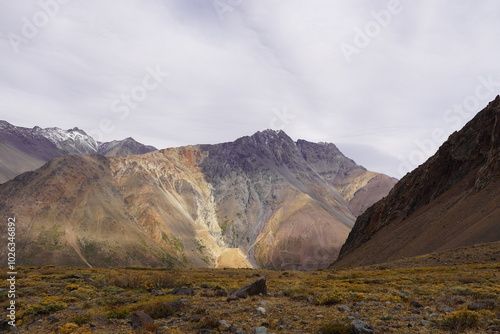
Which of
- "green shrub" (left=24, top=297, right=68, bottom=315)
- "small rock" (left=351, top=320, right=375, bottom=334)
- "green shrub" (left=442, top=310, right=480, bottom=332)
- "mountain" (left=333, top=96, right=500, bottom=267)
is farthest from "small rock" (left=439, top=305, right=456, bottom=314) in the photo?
"mountain" (left=333, top=96, right=500, bottom=267)

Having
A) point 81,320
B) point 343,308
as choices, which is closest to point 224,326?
point 343,308

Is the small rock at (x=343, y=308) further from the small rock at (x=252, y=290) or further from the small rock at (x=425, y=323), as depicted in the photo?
the small rock at (x=252, y=290)

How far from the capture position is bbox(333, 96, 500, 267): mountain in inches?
2120

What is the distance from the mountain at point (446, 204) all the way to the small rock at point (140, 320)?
51205mm

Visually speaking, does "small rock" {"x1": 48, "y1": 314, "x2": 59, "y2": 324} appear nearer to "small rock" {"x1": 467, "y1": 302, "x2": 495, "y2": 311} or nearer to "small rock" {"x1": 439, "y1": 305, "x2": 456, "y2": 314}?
"small rock" {"x1": 439, "y1": 305, "x2": 456, "y2": 314}

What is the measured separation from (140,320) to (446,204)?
7528 cm

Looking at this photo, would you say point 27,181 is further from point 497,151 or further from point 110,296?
point 497,151

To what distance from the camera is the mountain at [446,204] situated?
5384 cm

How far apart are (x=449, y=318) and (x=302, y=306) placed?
6.20 meters

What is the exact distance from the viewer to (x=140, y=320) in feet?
40.5

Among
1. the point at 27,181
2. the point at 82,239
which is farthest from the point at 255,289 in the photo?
the point at 27,181

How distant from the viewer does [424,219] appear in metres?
70.3

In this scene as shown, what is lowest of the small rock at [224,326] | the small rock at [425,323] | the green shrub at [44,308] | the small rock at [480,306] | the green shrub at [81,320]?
the small rock at [480,306]

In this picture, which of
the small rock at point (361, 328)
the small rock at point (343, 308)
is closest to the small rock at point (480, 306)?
the small rock at point (343, 308)
